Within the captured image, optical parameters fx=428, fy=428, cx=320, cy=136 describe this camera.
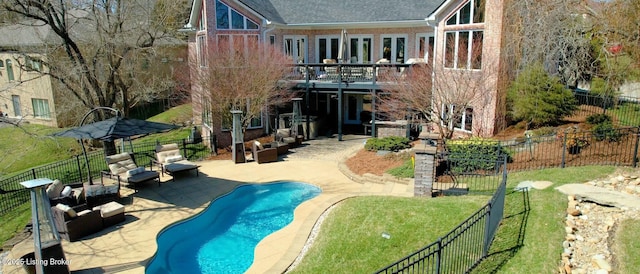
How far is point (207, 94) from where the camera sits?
20641mm

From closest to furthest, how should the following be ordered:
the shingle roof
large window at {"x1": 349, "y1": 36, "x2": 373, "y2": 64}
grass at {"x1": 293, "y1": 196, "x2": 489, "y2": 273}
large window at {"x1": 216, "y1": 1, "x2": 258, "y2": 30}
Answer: grass at {"x1": 293, "y1": 196, "x2": 489, "y2": 273} → large window at {"x1": 216, "y1": 1, "x2": 258, "y2": 30} → the shingle roof → large window at {"x1": 349, "y1": 36, "x2": 373, "y2": 64}

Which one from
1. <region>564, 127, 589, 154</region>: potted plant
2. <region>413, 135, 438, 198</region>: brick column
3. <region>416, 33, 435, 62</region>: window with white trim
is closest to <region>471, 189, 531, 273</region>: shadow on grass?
<region>413, 135, 438, 198</region>: brick column

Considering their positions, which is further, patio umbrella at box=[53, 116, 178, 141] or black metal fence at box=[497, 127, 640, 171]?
black metal fence at box=[497, 127, 640, 171]

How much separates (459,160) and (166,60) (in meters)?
25.0

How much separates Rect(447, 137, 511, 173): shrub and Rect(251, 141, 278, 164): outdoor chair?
733cm

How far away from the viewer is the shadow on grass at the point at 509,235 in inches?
314

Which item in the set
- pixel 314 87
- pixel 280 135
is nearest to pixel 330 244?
pixel 280 135

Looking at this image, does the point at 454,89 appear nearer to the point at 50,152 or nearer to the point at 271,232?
the point at 271,232

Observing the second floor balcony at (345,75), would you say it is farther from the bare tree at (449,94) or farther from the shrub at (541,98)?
the shrub at (541,98)

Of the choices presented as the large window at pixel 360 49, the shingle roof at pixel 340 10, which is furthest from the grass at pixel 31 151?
the large window at pixel 360 49

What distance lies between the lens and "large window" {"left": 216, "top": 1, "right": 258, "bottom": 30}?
2189 centimetres

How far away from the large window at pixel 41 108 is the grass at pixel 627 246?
1397 inches

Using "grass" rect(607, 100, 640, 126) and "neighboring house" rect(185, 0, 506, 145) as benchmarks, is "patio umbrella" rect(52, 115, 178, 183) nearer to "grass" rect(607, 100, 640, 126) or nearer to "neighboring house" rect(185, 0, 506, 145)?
"neighboring house" rect(185, 0, 506, 145)

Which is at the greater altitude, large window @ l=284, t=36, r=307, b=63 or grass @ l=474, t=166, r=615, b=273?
large window @ l=284, t=36, r=307, b=63
